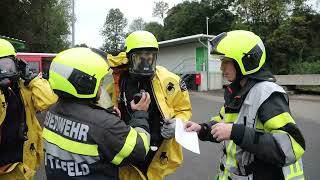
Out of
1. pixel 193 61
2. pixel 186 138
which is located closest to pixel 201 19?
pixel 193 61

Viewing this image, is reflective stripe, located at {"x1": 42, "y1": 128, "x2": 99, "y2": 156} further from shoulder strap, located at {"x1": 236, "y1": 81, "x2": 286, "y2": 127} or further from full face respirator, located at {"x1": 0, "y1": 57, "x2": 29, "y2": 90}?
full face respirator, located at {"x1": 0, "y1": 57, "x2": 29, "y2": 90}

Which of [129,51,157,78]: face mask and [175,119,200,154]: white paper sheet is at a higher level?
[129,51,157,78]: face mask

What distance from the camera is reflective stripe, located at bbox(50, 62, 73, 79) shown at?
266 centimetres

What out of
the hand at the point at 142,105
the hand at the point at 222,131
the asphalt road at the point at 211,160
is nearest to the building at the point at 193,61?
the asphalt road at the point at 211,160

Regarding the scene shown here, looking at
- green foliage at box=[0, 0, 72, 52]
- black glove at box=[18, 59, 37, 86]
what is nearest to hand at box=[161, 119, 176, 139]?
black glove at box=[18, 59, 37, 86]

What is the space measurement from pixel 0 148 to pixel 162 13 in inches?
3065

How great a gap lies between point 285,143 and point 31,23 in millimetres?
33356

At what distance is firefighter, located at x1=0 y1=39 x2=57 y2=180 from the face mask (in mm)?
825

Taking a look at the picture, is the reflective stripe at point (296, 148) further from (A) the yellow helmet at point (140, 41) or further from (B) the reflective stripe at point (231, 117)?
(A) the yellow helmet at point (140, 41)

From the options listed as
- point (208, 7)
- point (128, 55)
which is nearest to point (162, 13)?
point (208, 7)

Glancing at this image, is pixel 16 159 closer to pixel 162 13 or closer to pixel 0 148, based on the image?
pixel 0 148

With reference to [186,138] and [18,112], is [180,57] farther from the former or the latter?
[186,138]

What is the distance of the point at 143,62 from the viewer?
383 cm

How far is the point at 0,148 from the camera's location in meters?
3.79
